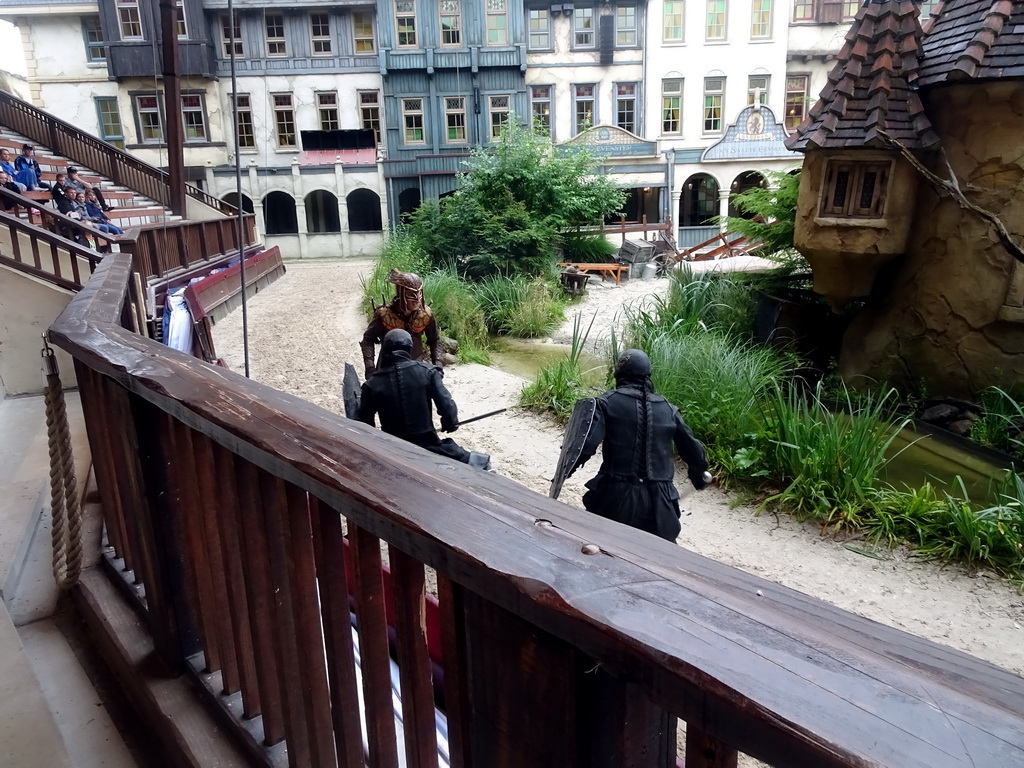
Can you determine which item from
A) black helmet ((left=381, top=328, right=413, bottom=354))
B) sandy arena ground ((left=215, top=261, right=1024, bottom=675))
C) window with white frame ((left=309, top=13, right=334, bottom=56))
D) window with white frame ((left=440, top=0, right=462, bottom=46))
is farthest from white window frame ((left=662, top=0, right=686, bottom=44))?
black helmet ((left=381, top=328, right=413, bottom=354))

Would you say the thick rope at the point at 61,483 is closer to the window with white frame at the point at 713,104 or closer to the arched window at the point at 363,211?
the window with white frame at the point at 713,104

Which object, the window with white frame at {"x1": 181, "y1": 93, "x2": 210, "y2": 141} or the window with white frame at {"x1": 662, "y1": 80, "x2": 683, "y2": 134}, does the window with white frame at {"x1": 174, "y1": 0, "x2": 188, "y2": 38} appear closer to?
the window with white frame at {"x1": 181, "y1": 93, "x2": 210, "y2": 141}

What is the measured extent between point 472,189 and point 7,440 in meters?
12.4

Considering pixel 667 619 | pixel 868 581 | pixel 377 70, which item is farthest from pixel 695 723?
pixel 377 70

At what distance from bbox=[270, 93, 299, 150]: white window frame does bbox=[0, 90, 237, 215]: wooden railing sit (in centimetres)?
874

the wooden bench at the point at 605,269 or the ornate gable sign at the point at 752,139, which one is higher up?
the ornate gable sign at the point at 752,139

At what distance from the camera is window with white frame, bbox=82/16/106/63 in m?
24.1

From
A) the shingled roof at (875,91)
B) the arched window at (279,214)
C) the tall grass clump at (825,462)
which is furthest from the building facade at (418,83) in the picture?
the tall grass clump at (825,462)

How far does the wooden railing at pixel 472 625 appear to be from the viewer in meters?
0.55

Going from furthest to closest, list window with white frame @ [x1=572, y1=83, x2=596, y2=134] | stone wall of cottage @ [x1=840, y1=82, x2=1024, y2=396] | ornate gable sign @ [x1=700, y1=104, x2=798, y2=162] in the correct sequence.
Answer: window with white frame @ [x1=572, y1=83, x2=596, y2=134]
ornate gable sign @ [x1=700, y1=104, x2=798, y2=162]
stone wall of cottage @ [x1=840, y1=82, x2=1024, y2=396]

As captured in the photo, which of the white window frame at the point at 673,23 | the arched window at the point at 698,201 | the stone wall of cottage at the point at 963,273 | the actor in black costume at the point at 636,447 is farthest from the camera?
the arched window at the point at 698,201

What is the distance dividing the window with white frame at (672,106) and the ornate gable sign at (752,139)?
6.28ft

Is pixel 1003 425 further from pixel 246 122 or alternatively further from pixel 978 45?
pixel 246 122

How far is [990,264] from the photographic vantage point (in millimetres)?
8273
